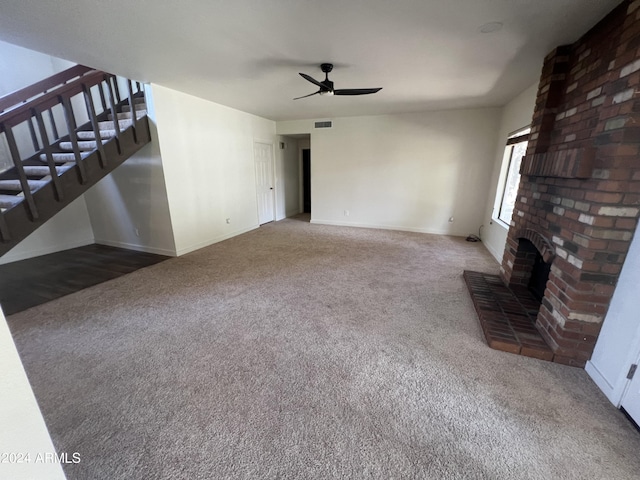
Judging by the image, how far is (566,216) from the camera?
2.01m

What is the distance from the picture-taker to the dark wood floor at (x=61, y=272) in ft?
9.49

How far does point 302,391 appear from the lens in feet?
5.54

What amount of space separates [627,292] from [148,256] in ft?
17.3

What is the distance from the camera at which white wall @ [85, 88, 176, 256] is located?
12.7 ft

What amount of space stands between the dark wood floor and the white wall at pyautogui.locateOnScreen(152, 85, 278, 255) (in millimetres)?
834

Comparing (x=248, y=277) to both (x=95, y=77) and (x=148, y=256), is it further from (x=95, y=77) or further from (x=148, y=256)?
(x=95, y=77)

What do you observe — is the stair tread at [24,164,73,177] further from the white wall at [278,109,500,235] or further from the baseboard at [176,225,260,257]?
the white wall at [278,109,500,235]

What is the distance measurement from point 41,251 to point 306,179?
5.79 meters

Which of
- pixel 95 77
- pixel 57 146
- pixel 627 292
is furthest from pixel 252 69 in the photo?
pixel 627 292

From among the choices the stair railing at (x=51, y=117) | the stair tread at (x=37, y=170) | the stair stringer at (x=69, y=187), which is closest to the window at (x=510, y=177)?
the stair stringer at (x=69, y=187)

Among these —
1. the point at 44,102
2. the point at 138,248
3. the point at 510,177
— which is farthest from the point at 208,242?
the point at 510,177

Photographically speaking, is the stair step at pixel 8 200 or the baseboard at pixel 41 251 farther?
the baseboard at pixel 41 251

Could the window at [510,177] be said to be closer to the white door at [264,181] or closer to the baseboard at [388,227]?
the baseboard at [388,227]

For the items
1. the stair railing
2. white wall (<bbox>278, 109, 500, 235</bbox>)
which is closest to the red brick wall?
white wall (<bbox>278, 109, 500, 235</bbox>)
